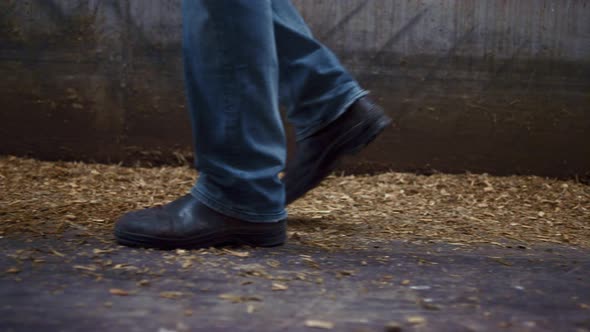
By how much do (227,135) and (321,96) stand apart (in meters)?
0.41

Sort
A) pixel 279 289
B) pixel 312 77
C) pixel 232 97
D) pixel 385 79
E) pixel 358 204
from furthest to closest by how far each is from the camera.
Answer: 1. pixel 385 79
2. pixel 358 204
3. pixel 312 77
4. pixel 232 97
5. pixel 279 289

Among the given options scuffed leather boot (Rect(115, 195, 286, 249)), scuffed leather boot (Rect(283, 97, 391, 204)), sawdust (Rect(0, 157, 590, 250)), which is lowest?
sawdust (Rect(0, 157, 590, 250))

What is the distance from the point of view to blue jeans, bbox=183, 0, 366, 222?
1.35 meters

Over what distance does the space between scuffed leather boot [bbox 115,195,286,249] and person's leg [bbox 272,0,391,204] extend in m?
0.36

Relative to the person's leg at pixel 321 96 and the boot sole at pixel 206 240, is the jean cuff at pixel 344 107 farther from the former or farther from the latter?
the boot sole at pixel 206 240

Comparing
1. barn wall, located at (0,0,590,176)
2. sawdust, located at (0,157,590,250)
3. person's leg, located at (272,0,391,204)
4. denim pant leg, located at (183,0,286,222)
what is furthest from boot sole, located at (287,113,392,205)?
barn wall, located at (0,0,590,176)

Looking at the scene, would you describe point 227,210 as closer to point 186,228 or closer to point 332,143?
point 186,228

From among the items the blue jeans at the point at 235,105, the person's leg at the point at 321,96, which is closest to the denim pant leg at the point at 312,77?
the person's leg at the point at 321,96

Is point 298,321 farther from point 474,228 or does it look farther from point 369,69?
point 369,69

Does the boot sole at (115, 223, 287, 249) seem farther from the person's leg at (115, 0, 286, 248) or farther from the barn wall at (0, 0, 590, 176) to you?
the barn wall at (0, 0, 590, 176)

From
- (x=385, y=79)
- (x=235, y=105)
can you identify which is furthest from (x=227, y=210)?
(x=385, y=79)

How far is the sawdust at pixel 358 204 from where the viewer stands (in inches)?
69.9

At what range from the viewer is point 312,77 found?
1.66 metres

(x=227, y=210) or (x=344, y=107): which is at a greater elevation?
(x=344, y=107)
